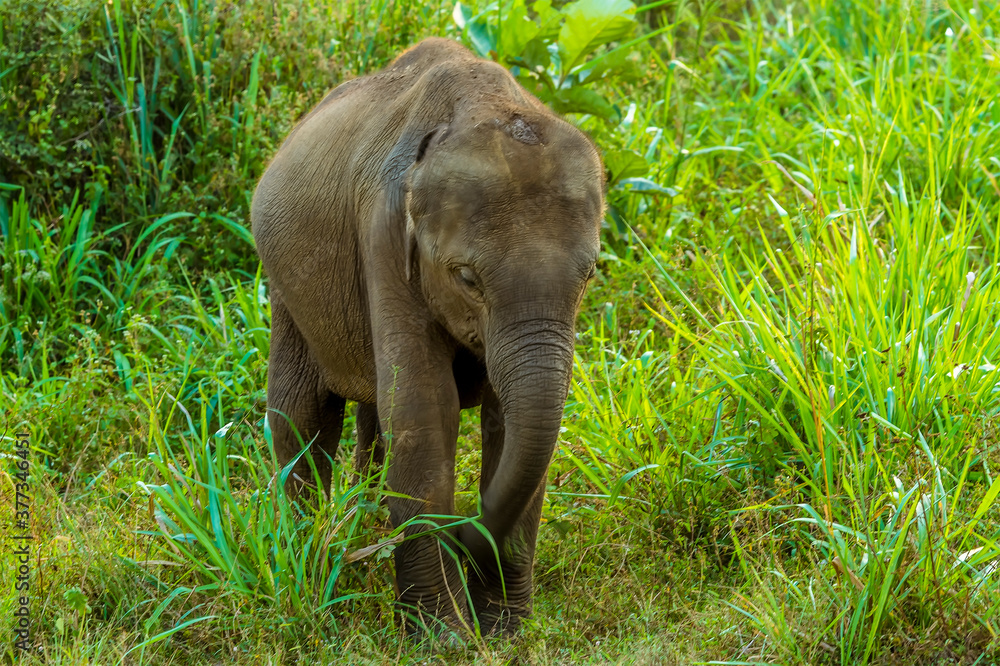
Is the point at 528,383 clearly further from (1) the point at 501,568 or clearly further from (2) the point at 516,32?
(2) the point at 516,32

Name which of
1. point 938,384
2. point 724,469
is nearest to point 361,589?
point 724,469

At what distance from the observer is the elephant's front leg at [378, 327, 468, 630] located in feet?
11.1

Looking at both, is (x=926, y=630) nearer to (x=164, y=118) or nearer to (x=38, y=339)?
(x=38, y=339)

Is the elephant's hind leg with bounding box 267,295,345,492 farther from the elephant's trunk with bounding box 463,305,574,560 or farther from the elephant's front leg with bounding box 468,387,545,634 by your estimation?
the elephant's trunk with bounding box 463,305,574,560

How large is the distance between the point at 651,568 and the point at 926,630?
105 cm

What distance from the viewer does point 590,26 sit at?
5.55 meters

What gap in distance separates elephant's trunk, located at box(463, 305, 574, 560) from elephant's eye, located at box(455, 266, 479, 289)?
5.1 inches

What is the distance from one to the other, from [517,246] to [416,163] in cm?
41

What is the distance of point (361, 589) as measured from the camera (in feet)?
12.4

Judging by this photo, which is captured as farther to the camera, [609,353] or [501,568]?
[609,353]

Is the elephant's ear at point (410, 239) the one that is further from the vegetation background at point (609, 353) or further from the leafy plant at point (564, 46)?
the leafy plant at point (564, 46)

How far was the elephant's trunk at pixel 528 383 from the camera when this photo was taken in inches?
122
